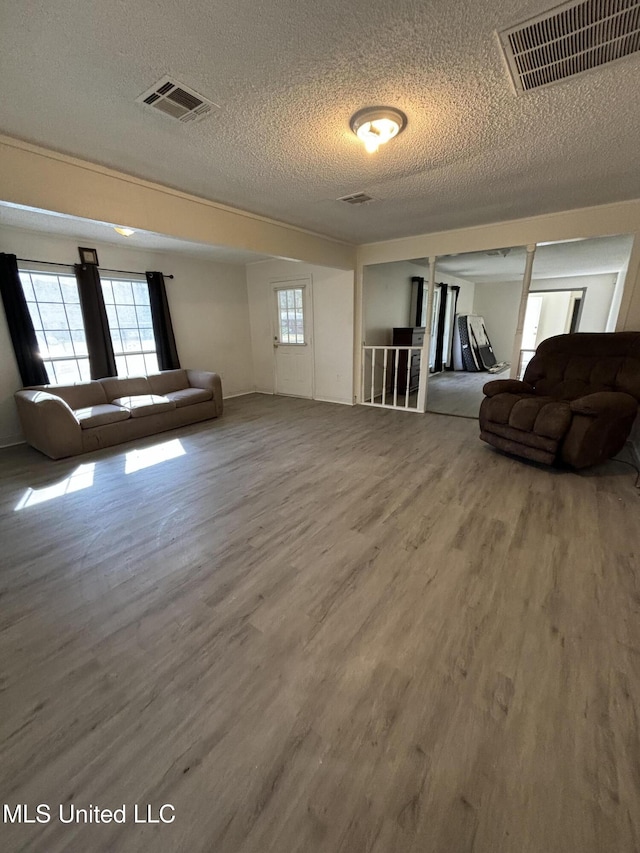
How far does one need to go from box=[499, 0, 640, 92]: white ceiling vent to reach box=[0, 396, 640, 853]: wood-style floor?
7.75 ft

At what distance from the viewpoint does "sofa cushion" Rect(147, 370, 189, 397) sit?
472 centimetres

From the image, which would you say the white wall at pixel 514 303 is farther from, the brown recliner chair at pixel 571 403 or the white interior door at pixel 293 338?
the white interior door at pixel 293 338

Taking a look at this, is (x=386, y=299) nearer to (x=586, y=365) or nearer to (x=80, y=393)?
(x=586, y=365)

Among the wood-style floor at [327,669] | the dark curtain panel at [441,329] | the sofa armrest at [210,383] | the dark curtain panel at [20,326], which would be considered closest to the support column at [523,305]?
the wood-style floor at [327,669]

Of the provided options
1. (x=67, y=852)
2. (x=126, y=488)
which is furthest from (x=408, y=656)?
(x=126, y=488)

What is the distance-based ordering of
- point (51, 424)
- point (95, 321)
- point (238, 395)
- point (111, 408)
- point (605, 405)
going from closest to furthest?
point (605, 405) → point (51, 424) → point (111, 408) → point (95, 321) → point (238, 395)

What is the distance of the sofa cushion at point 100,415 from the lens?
3592 mm

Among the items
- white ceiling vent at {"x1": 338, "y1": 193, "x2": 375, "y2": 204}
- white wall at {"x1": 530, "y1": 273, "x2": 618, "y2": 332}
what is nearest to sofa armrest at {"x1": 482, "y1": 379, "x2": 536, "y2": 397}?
white ceiling vent at {"x1": 338, "y1": 193, "x2": 375, "y2": 204}

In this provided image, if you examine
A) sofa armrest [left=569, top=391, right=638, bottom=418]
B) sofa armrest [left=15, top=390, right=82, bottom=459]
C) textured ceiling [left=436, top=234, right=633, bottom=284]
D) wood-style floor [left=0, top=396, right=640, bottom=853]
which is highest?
textured ceiling [left=436, top=234, right=633, bottom=284]

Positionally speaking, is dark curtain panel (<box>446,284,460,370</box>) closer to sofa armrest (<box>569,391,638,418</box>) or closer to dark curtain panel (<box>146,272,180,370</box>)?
sofa armrest (<box>569,391,638,418</box>)

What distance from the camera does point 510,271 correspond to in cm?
729

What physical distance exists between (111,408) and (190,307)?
2.32 metres

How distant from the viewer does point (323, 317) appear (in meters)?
5.47

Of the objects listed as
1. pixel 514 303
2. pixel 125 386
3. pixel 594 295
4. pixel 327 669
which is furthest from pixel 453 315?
pixel 327 669
